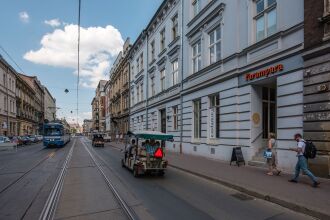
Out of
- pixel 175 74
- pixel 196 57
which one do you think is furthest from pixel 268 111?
pixel 175 74

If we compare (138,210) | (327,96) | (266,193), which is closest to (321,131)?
(327,96)

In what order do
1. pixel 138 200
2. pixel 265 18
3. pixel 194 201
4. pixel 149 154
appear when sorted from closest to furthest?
pixel 194 201 → pixel 138 200 → pixel 149 154 → pixel 265 18

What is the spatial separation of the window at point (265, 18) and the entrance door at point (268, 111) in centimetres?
288

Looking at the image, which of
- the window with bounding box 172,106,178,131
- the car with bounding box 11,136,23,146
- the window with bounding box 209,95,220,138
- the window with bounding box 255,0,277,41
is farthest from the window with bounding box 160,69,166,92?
the car with bounding box 11,136,23,146

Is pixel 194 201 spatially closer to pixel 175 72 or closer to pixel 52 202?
pixel 52 202

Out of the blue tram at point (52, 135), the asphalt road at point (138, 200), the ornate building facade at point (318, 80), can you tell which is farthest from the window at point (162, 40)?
the asphalt road at point (138, 200)

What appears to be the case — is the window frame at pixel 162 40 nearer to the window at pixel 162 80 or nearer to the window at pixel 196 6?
the window at pixel 162 80

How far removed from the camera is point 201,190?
390 inches

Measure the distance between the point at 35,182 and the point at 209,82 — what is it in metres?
11.5

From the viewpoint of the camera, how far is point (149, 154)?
12969mm

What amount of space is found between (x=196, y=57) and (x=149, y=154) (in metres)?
10.9

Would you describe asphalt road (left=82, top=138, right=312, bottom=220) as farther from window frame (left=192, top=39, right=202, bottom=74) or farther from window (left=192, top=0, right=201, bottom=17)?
window (left=192, top=0, right=201, bottom=17)

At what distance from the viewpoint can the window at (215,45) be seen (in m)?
18.8

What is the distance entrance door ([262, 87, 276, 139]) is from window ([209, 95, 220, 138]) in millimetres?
3157
